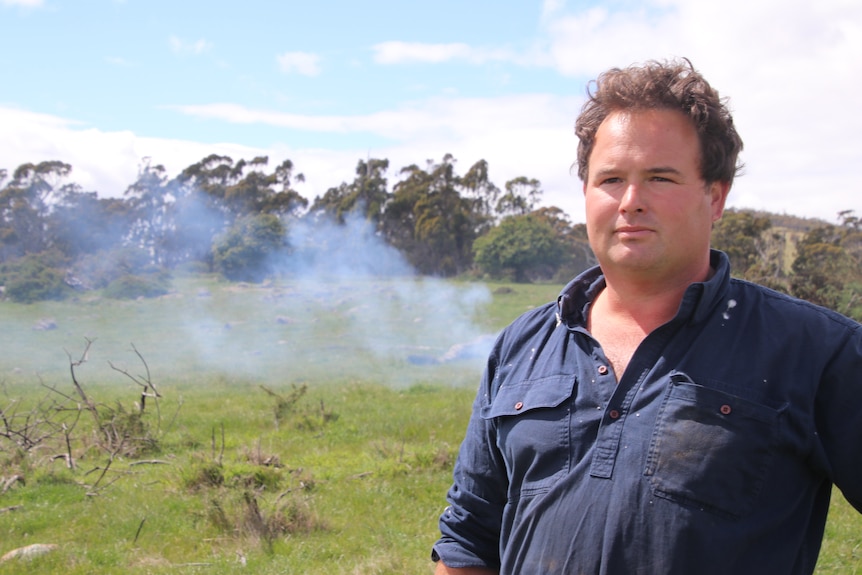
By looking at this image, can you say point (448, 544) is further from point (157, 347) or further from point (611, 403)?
point (157, 347)

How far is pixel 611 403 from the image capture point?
1.90 meters

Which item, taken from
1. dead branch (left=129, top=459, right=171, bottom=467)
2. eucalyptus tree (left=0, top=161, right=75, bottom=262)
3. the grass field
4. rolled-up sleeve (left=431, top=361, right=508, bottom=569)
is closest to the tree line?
eucalyptus tree (left=0, top=161, right=75, bottom=262)

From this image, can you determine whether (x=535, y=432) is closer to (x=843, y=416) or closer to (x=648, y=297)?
(x=648, y=297)

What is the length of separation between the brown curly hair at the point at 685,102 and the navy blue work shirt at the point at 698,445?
27 centimetres

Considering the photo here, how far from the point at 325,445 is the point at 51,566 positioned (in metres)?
4.33

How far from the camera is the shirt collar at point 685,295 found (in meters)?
1.90

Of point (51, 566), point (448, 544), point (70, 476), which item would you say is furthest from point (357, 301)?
point (448, 544)

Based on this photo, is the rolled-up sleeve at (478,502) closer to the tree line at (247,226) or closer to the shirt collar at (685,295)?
the shirt collar at (685,295)

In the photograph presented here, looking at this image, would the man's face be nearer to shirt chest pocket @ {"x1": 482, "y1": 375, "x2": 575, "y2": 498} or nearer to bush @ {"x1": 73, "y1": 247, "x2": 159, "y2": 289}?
shirt chest pocket @ {"x1": 482, "y1": 375, "x2": 575, "y2": 498}

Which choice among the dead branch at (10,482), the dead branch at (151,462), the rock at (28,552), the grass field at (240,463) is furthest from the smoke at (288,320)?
the rock at (28,552)

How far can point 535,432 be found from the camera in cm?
200

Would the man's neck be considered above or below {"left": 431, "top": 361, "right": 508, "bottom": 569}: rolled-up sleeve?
above

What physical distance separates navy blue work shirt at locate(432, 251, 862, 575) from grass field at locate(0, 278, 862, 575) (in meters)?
3.48

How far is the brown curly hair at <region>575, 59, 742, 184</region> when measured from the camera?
2.00 m
